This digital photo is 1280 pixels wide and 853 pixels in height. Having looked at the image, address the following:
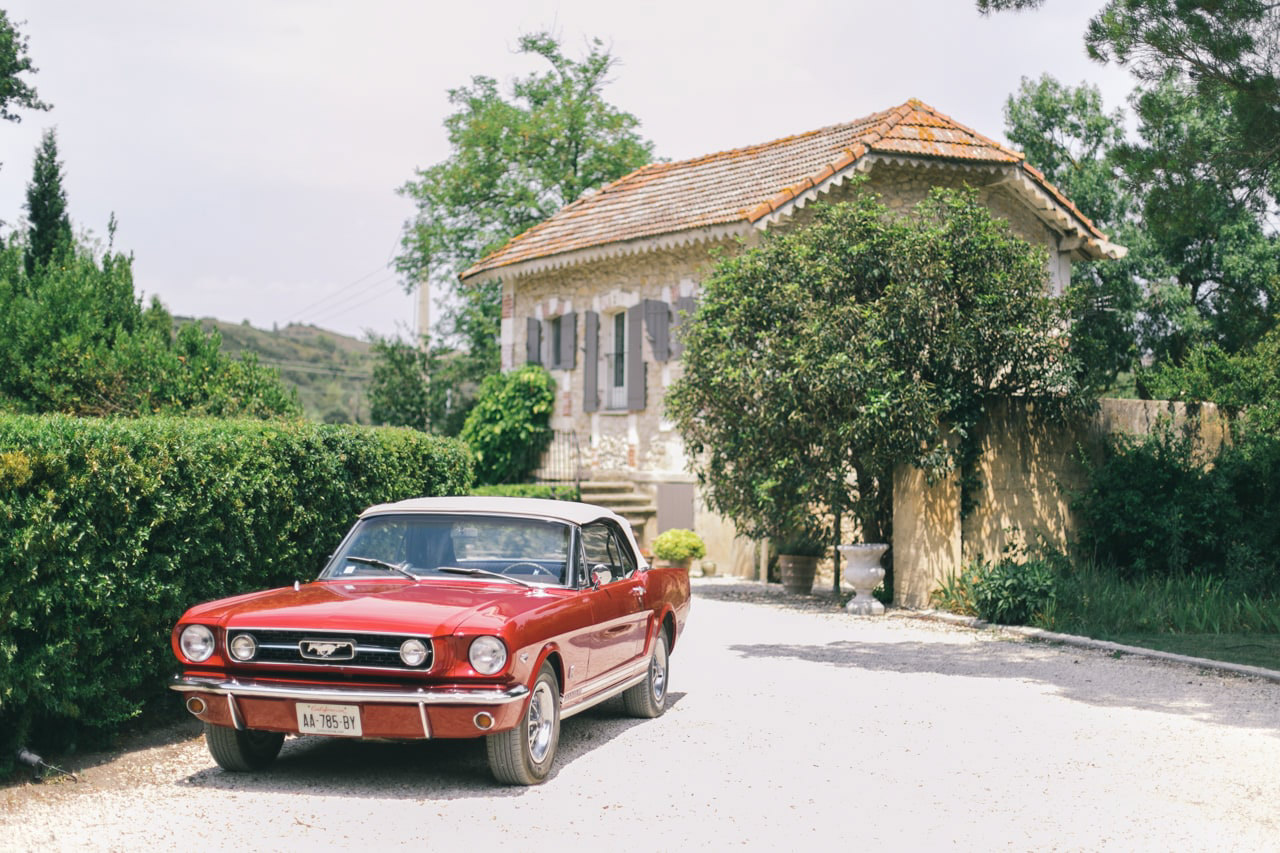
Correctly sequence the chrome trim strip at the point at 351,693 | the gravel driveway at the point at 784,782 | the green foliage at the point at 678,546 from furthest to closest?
the green foliage at the point at 678,546
the chrome trim strip at the point at 351,693
the gravel driveway at the point at 784,782

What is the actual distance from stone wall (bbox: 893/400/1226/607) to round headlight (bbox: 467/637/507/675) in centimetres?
1037

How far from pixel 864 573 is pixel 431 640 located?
10218 mm

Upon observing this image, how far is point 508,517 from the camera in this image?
811 cm

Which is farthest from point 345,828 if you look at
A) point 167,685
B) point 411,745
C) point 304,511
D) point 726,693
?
point 726,693

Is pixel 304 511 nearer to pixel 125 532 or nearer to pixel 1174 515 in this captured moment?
pixel 125 532

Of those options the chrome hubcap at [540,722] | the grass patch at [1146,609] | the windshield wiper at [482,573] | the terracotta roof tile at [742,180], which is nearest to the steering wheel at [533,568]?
the windshield wiper at [482,573]

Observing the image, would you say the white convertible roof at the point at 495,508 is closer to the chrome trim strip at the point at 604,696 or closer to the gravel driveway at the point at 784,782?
the chrome trim strip at the point at 604,696

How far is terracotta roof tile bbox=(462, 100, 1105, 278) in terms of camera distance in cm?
2180

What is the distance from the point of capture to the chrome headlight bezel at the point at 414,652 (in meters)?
6.46

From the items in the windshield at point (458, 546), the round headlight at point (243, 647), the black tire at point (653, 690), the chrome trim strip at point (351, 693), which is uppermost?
the windshield at point (458, 546)

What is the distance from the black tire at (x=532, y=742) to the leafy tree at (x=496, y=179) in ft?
92.0

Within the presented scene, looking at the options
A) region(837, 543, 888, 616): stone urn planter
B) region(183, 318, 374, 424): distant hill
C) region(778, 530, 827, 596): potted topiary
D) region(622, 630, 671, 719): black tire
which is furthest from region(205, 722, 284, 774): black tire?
region(183, 318, 374, 424): distant hill

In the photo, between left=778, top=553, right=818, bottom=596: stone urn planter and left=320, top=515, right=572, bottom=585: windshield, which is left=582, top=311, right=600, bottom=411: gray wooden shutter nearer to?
left=778, top=553, right=818, bottom=596: stone urn planter

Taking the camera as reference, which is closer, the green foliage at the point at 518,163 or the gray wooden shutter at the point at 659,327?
the gray wooden shutter at the point at 659,327
